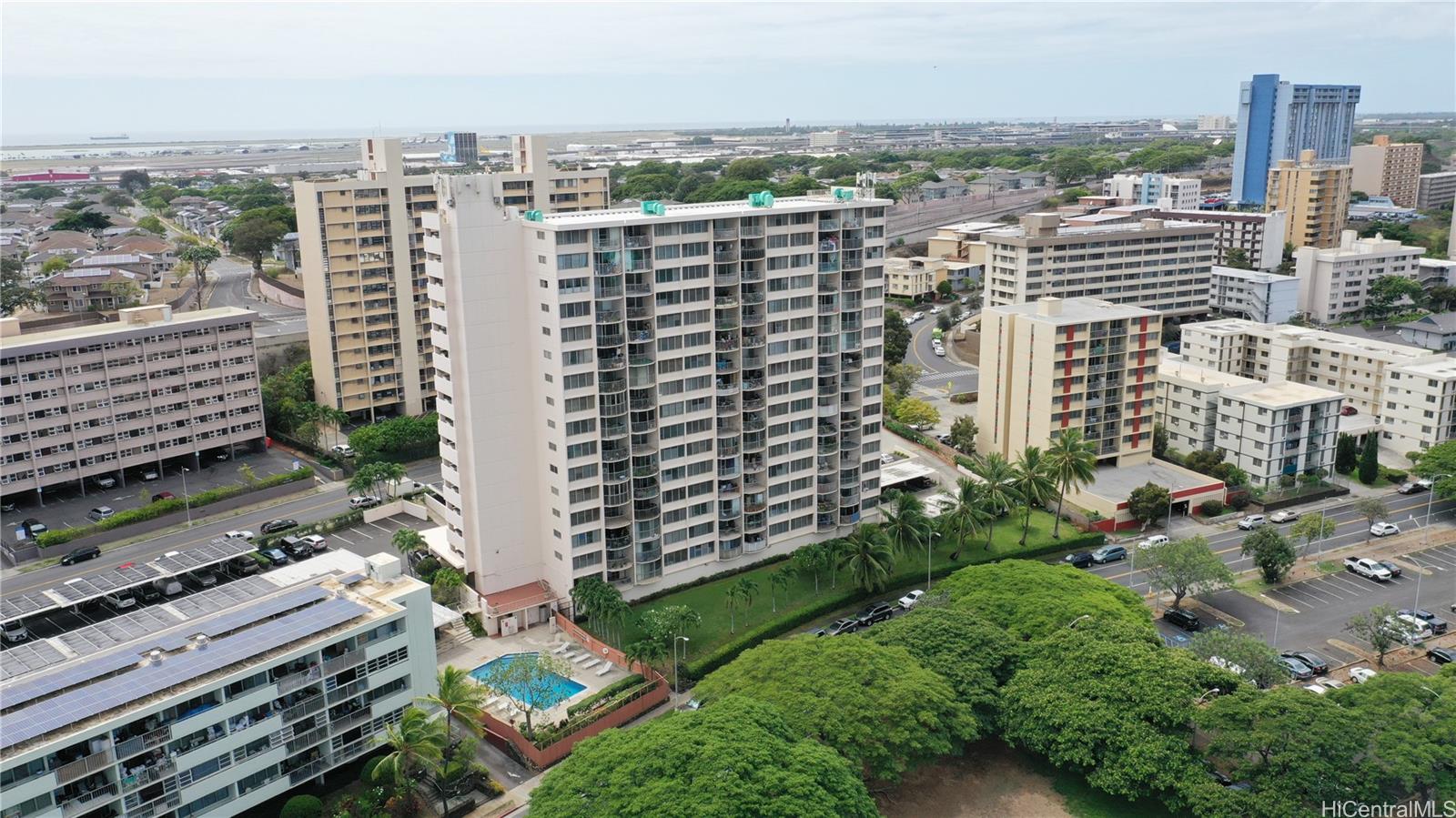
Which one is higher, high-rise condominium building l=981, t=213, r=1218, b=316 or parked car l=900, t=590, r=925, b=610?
high-rise condominium building l=981, t=213, r=1218, b=316

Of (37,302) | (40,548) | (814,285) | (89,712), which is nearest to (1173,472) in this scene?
(814,285)

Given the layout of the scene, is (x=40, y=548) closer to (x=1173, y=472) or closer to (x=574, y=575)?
(x=574, y=575)

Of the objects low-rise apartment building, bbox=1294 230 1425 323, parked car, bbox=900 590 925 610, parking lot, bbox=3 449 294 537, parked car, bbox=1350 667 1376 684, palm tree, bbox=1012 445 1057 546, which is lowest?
parked car, bbox=1350 667 1376 684

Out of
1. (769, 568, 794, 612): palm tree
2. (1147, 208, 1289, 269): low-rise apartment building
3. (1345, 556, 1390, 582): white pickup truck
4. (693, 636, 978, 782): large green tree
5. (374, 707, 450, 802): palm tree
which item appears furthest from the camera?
(1147, 208, 1289, 269): low-rise apartment building

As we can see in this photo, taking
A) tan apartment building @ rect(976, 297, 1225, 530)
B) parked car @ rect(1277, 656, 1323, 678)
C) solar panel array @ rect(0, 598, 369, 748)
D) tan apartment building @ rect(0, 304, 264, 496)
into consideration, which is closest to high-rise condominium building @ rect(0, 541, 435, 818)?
solar panel array @ rect(0, 598, 369, 748)

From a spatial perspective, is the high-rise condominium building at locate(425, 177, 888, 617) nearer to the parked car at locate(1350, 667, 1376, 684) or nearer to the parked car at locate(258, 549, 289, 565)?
the parked car at locate(258, 549, 289, 565)

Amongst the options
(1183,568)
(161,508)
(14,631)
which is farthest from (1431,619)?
(161,508)
